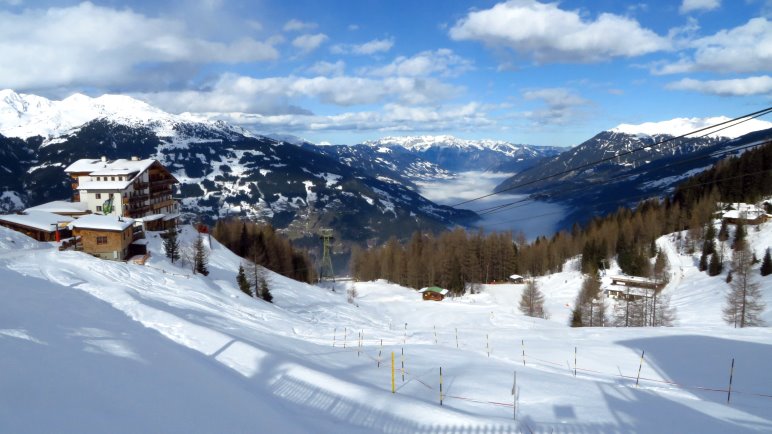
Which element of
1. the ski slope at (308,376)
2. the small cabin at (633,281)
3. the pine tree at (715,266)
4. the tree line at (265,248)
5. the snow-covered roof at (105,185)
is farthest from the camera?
the tree line at (265,248)

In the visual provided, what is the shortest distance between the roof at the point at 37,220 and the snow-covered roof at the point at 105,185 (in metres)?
7.55

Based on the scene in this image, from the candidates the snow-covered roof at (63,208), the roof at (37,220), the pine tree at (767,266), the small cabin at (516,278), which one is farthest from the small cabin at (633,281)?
the snow-covered roof at (63,208)

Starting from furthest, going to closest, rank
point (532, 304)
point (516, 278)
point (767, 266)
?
point (516, 278) < point (532, 304) < point (767, 266)

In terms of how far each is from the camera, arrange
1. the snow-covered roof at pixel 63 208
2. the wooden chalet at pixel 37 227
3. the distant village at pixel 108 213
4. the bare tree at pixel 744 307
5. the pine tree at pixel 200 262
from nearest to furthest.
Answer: the bare tree at pixel 744 307, the distant village at pixel 108 213, the pine tree at pixel 200 262, the wooden chalet at pixel 37 227, the snow-covered roof at pixel 63 208

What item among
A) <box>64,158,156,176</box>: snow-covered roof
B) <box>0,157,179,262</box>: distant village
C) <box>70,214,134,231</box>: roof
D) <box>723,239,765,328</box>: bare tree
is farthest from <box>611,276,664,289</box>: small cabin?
<box>64,158,156,176</box>: snow-covered roof

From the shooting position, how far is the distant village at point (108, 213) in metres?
37.7

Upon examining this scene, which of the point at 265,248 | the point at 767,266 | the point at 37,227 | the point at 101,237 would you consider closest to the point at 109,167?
the point at 37,227

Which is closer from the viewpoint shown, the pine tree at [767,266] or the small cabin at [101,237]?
the small cabin at [101,237]

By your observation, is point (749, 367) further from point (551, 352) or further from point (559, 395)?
point (559, 395)

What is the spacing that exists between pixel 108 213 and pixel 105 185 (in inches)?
161

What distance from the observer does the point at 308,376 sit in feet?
35.5

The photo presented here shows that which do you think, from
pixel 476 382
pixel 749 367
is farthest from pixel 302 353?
pixel 749 367

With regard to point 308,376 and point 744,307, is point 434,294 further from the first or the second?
point 308,376

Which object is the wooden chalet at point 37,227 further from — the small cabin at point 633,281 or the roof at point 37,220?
the small cabin at point 633,281
